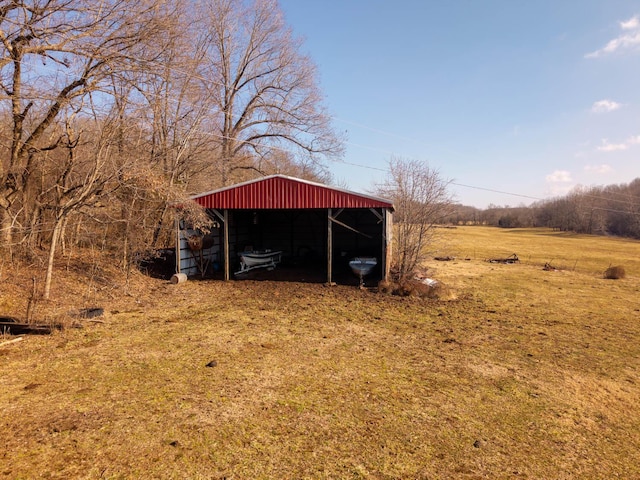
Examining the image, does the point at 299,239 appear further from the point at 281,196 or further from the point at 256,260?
the point at 281,196

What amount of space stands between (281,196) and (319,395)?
8.82 metres

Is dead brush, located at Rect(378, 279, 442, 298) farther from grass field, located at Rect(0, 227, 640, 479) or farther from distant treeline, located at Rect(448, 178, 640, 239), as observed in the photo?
distant treeline, located at Rect(448, 178, 640, 239)

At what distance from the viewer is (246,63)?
2558cm

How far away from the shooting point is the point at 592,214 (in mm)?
58688

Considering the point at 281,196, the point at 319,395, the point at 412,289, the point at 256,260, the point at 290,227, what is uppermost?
the point at 281,196

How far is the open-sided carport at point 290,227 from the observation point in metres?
12.6

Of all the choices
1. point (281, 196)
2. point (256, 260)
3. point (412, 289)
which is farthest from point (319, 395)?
point (256, 260)

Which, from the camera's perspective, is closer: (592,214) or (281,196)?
(281,196)

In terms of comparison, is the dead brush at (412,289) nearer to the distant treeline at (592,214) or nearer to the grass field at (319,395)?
the grass field at (319,395)

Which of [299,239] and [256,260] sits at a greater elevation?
[299,239]

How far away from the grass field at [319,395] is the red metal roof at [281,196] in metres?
4.22

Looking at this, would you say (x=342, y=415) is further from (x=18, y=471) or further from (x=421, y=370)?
(x=18, y=471)

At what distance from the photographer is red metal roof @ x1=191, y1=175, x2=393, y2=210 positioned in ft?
40.7

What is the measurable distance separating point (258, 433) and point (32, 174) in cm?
1182
